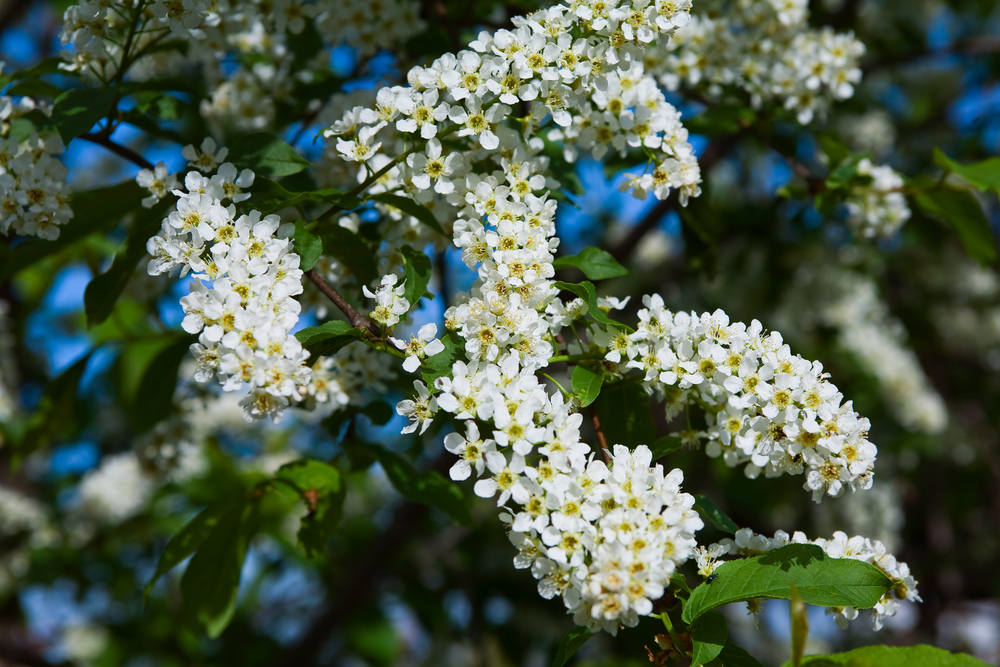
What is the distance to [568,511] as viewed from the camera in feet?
5.26

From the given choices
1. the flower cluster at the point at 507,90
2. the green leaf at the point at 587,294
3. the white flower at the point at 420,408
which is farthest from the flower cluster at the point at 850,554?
the flower cluster at the point at 507,90

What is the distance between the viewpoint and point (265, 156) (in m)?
2.16

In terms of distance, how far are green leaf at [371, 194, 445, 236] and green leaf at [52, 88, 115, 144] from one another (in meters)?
0.77

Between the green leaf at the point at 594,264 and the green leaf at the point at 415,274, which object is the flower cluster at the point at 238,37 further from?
the green leaf at the point at 594,264

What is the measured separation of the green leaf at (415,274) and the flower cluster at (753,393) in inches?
18.4

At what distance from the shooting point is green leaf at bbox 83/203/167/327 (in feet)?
7.31

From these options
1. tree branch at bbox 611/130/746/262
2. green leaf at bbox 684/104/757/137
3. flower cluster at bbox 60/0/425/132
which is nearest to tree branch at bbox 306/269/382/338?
flower cluster at bbox 60/0/425/132

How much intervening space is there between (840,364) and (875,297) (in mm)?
614

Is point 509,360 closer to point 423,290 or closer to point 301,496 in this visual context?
point 423,290

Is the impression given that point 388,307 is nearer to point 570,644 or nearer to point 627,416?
point 627,416

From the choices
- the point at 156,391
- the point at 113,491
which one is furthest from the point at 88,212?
the point at 113,491

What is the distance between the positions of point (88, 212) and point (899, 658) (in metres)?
2.81

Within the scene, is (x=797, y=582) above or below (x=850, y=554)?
above

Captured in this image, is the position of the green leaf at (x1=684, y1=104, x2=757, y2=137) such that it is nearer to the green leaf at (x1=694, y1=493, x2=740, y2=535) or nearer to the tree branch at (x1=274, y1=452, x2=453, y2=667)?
the green leaf at (x1=694, y1=493, x2=740, y2=535)
